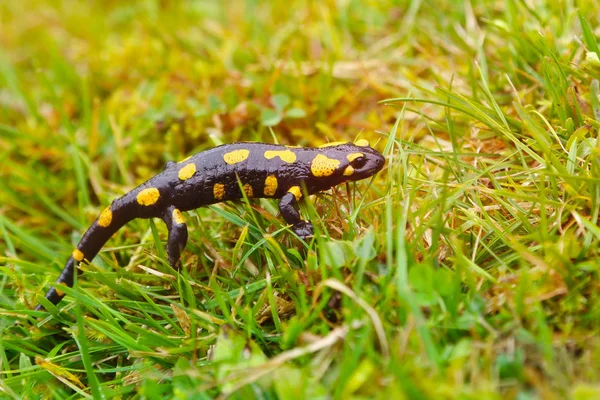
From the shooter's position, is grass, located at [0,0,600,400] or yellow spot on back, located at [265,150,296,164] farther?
yellow spot on back, located at [265,150,296,164]

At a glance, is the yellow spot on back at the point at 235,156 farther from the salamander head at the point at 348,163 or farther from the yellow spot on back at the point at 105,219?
the yellow spot on back at the point at 105,219

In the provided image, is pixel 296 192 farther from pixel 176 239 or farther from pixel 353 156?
pixel 176 239

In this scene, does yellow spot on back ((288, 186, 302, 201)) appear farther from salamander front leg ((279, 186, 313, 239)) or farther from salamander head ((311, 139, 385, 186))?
salamander head ((311, 139, 385, 186))

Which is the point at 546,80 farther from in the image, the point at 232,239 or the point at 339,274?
the point at 232,239

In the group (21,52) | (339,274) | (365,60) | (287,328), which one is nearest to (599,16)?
(365,60)

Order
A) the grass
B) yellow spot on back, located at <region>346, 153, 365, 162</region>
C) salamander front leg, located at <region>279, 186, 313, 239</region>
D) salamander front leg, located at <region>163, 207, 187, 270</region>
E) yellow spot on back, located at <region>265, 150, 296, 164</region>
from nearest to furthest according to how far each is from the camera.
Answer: the grass → salamander front leg, located at <region>279, 186, 313, 239</region> → salamander front leg, located at <region>163, 207, 187, 270</region> → yellow spot on back, located at <region>346, 153, 365, 162</region> → yellow spot on back, located at <region>265, 150, 296, 164</region>

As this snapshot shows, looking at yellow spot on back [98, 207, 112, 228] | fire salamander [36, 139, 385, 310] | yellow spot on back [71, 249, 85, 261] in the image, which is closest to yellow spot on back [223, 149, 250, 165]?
fire salamander [36, 139, 385, 310]

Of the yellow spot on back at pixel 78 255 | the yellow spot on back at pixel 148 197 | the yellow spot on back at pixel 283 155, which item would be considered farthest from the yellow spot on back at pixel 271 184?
the yellow spot on back at pixel 78 255
